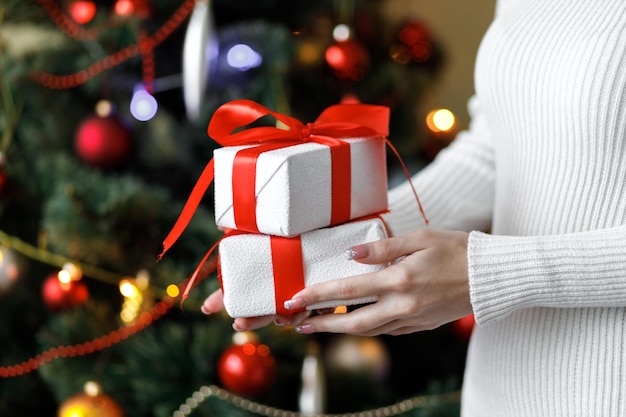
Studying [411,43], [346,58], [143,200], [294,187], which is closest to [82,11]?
[143,200]

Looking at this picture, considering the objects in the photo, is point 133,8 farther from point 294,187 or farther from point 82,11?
point 294,187

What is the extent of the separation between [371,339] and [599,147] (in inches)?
32.8

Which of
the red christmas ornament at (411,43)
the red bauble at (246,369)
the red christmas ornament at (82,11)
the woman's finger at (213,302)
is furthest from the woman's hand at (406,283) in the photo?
the red christmas ornament at (411,43)

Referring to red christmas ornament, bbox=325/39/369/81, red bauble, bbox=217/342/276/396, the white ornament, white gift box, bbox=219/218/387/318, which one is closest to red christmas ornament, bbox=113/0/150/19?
the white ornament

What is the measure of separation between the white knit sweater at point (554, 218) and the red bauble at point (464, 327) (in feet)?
2.17

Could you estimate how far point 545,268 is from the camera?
62 cm

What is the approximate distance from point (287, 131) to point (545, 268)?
27 centimetres

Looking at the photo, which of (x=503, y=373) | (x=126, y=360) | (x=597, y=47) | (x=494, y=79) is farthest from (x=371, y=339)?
(x=597, y=47)

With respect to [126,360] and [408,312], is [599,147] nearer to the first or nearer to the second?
[408,312]

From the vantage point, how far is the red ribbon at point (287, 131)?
2.15ft

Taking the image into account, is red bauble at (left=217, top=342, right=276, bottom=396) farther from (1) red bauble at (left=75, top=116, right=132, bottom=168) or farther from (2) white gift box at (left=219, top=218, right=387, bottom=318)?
(2) white gift box at (left=219, top=218, right=387, bottom=318)

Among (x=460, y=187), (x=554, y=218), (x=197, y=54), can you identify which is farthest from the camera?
(x=197, y=54)

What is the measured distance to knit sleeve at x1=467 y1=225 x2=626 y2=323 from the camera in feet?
2.02

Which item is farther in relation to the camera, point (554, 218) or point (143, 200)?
point (143, 200)
